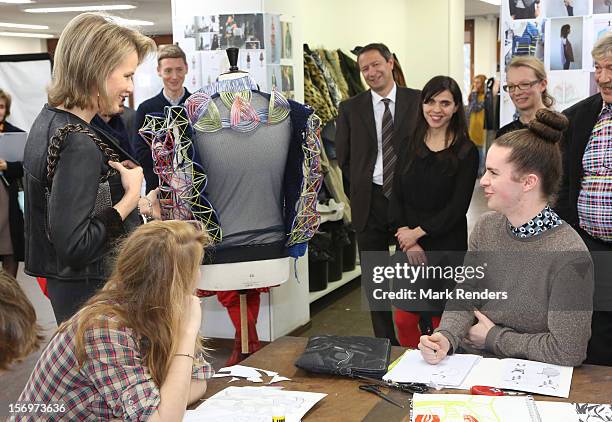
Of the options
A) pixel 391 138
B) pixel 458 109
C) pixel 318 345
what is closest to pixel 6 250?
pixel 391 138

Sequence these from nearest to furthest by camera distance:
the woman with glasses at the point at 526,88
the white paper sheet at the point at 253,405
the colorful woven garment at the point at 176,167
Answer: the white paper sheet at the point at 253,405
the colorful woven garment at the point at 176,167
the woman with glasses at the point at 526,88

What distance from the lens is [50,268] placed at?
2.21m

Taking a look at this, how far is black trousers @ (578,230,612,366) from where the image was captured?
2.90 metres

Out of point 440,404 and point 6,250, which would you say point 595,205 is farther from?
point 6,250

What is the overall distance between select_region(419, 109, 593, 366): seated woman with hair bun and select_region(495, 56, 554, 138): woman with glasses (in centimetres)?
114

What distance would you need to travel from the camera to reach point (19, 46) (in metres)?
5.00

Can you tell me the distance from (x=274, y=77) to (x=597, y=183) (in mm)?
1994

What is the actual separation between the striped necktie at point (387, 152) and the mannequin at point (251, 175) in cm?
78

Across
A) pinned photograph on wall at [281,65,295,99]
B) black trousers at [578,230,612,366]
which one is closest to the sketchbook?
black trousers at [578,230,612,366]

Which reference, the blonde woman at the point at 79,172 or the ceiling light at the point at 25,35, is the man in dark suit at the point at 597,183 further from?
the ceiling light at the point at 25,35

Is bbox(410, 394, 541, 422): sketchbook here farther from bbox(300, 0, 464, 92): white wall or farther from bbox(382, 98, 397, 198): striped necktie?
bbox(300, 0, 464, 92): white wall

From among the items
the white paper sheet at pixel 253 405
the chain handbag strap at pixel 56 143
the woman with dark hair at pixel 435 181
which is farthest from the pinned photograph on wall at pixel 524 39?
the white paper sheet at pixel 253 405

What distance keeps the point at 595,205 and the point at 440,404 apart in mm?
1626

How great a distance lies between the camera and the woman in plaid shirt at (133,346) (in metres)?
1.58
